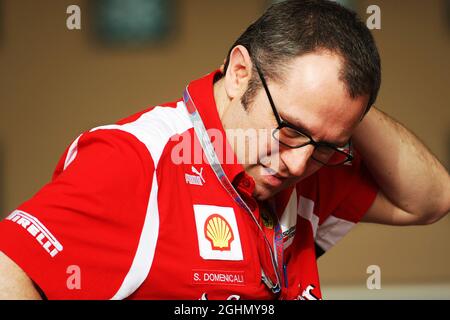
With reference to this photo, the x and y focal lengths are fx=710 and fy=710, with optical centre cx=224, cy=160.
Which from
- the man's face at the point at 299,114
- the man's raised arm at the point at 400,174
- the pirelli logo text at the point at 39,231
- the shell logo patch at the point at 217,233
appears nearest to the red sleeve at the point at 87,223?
the pirelli logo text at the point at 39,231

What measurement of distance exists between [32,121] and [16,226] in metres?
3.48

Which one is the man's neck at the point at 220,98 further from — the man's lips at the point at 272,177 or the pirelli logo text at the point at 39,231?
the pirelli logo text at the point at 39,231

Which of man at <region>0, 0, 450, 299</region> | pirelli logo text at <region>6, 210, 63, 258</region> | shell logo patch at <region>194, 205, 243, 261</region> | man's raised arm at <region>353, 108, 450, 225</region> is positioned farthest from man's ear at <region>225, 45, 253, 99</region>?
pirelli logo text at <region>6, 210, 63, 258</region>

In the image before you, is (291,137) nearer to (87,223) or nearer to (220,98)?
(220,98)

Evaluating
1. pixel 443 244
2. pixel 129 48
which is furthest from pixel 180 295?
pixel 443 244

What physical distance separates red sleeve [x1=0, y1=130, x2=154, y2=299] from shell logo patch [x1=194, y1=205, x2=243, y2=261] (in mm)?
140

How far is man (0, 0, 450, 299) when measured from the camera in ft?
3.82

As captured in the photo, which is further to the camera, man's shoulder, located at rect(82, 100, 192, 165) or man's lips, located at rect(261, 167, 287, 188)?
man's lips, located at rect(261, 167, 287, 188)

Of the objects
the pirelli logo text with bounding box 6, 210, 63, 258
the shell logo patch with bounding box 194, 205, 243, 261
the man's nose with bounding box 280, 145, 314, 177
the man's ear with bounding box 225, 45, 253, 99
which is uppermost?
the man's ear with bounding box 225, 45, 253, 99

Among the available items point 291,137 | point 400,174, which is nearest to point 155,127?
point 291,137

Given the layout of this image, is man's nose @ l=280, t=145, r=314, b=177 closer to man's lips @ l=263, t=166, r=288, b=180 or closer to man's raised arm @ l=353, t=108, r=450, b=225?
man's lips @ l=263, t=166, r=288, b=180

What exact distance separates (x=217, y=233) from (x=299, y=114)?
0.28 metres

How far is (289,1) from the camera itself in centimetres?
146
